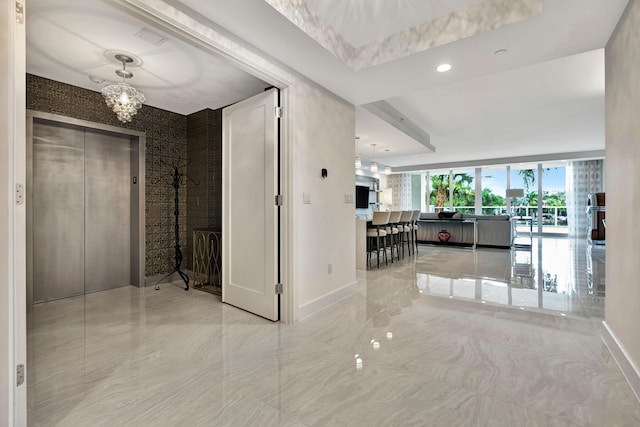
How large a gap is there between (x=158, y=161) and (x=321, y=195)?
2529 millimetres

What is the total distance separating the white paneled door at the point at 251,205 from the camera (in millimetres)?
2807

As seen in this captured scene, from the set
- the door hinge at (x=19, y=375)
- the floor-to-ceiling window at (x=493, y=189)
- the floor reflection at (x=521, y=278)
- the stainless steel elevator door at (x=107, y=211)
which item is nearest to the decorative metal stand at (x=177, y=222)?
Answer: the stainless steel elevator door at (x=107, y=211)

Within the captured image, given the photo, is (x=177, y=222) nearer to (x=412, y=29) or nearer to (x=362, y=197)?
(x=412, y=29)

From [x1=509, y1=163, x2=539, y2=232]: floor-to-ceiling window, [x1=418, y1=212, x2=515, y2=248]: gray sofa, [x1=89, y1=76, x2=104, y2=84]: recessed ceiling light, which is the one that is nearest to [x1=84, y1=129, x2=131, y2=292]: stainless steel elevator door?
[x1=89, y1=76, x2=104, y2=84]: recessed ceiling light

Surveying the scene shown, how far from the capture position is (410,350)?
7.22 feet

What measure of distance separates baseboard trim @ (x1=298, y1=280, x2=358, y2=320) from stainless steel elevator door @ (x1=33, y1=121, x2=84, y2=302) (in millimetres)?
2840

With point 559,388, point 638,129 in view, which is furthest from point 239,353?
point 638,129

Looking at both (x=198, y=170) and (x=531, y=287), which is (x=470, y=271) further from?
(x=198, y=170)

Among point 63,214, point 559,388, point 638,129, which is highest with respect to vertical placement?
point 638,129

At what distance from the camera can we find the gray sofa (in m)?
7.28

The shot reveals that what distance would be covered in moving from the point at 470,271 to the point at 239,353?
4015 mm

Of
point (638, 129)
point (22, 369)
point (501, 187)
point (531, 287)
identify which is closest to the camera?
point (22, 369)

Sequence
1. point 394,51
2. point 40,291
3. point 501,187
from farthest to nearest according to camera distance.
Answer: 1. point 501,187
2. point 40,291
3. point 394,51

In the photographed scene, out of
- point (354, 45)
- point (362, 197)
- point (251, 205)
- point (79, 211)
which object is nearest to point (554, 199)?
point (362, 197)
